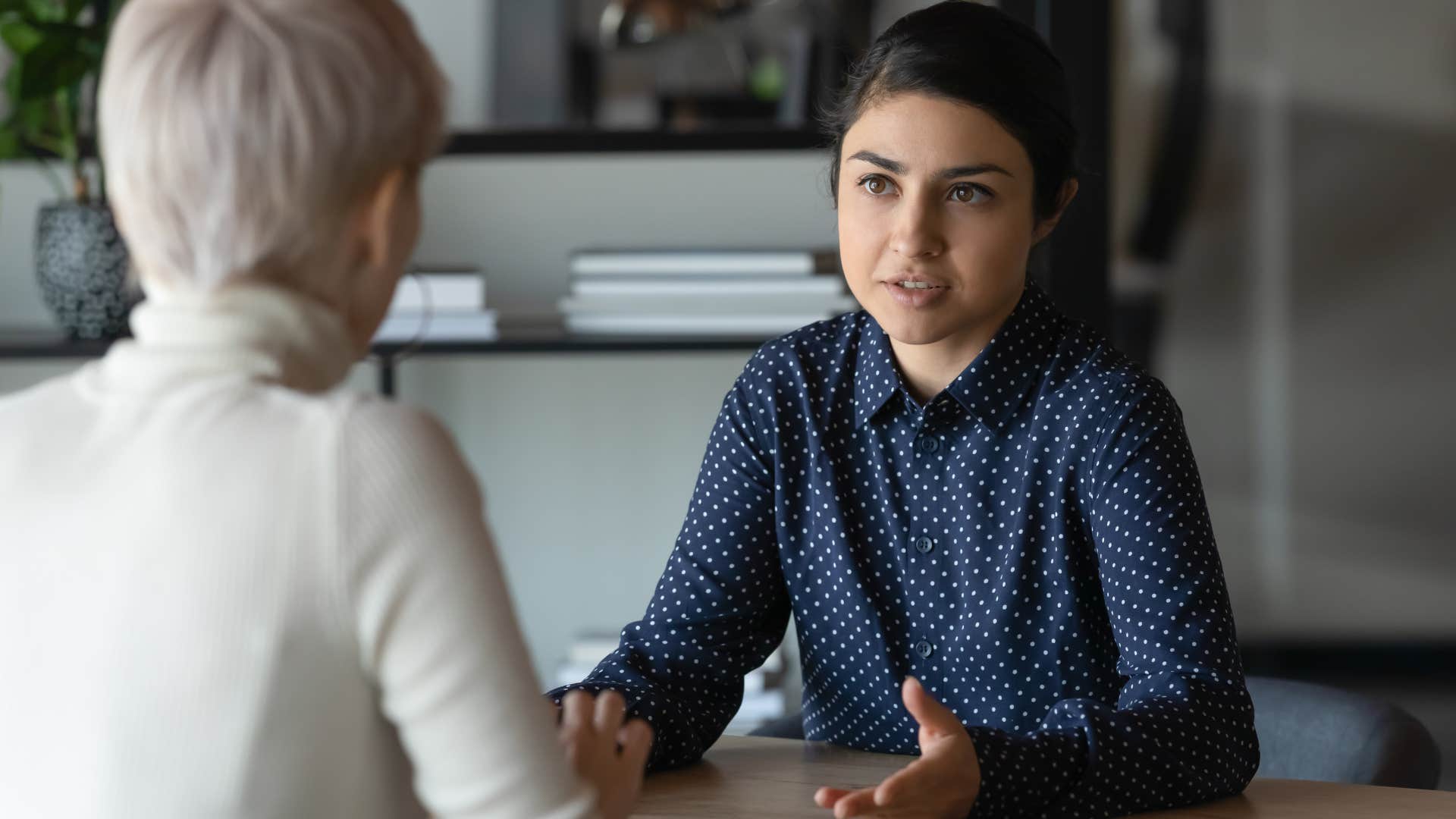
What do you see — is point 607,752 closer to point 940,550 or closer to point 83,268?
point 940,550

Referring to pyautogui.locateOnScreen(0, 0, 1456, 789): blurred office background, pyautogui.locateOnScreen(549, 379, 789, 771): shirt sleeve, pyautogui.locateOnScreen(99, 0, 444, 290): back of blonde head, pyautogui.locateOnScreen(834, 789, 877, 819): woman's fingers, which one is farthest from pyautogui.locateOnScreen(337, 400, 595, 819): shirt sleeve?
pyautogui.locateOnScreen(0, 0, 1456, 789): blurred office background

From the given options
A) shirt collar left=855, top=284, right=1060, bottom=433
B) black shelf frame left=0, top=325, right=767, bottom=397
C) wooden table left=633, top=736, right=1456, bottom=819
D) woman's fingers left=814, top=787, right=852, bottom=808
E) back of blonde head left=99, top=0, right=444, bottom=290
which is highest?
back of blonde head left=99, top=0, right=444, bottom=290

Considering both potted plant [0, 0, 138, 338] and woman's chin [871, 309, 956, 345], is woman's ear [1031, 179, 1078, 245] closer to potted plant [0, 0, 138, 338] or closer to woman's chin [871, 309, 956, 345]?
woman's chin [871, 309, 956, 345]

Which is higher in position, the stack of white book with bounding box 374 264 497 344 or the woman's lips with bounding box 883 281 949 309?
the woman's lips with bounding box 883 281 949 309

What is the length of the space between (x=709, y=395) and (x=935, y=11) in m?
1.24

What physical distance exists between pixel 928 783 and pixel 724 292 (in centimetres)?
135

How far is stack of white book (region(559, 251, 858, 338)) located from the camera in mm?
2318

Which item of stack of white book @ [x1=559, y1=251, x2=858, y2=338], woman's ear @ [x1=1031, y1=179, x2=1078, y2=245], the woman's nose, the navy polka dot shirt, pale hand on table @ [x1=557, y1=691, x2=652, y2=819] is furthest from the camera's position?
stack of white book @ [x1=559, y1=251, x2=858, y2=338]

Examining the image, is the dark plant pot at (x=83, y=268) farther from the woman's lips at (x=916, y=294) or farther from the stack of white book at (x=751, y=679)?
the woman's lips at (x=916, y=294)

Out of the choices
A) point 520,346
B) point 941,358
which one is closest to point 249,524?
point 941,358

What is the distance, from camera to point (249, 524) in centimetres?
66

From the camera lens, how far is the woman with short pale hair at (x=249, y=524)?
0.66m

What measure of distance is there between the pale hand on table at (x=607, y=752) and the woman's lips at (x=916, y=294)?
65 centimetres

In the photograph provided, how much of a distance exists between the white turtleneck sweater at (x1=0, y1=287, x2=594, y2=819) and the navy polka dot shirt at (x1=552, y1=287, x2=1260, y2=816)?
577 millimetres
